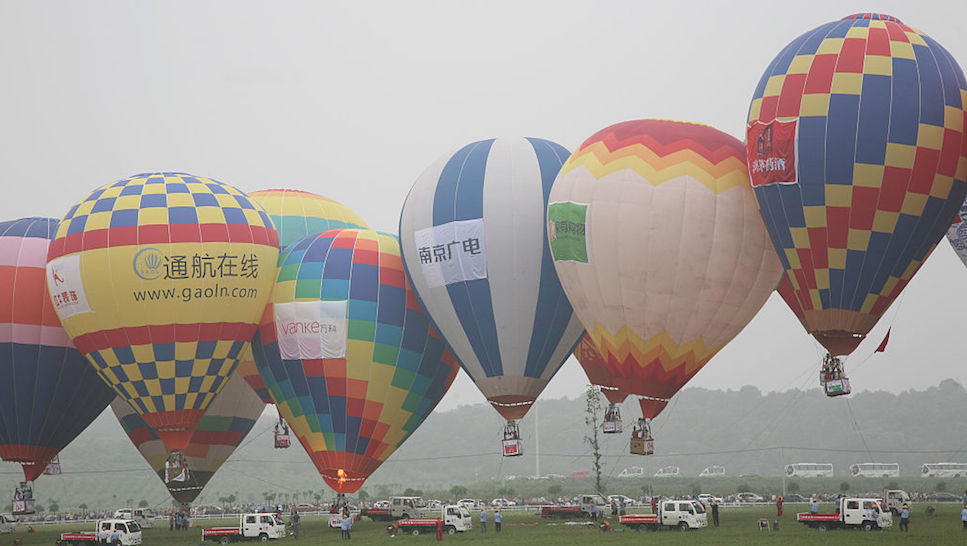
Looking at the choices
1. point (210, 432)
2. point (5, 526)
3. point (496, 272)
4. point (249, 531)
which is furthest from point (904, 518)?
point (5, 526)

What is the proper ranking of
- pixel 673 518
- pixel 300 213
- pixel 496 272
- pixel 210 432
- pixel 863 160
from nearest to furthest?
pixel 863 160, pixel 673 518, pixel 496 272, pixel 210 432, pixel 300 213

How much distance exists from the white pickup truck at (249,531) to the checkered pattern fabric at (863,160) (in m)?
14.9

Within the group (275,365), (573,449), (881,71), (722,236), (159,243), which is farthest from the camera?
(573,449)

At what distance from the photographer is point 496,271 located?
27.2m

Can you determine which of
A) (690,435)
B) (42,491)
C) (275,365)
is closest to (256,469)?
(42,491)

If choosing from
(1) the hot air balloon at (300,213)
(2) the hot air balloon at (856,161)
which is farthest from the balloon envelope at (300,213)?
(2) the hot air balloon at (856,161)

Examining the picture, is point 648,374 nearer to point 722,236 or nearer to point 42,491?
point 722,236

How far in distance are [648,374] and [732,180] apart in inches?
193

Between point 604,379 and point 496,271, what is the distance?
164 inches

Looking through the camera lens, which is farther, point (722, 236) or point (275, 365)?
point (275, 365)

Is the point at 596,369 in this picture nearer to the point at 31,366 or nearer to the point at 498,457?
the point at 31,366

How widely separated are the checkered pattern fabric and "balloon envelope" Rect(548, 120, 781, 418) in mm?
1456

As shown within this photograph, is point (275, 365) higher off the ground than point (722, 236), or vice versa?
point (722, 236)

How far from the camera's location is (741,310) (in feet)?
81.5
